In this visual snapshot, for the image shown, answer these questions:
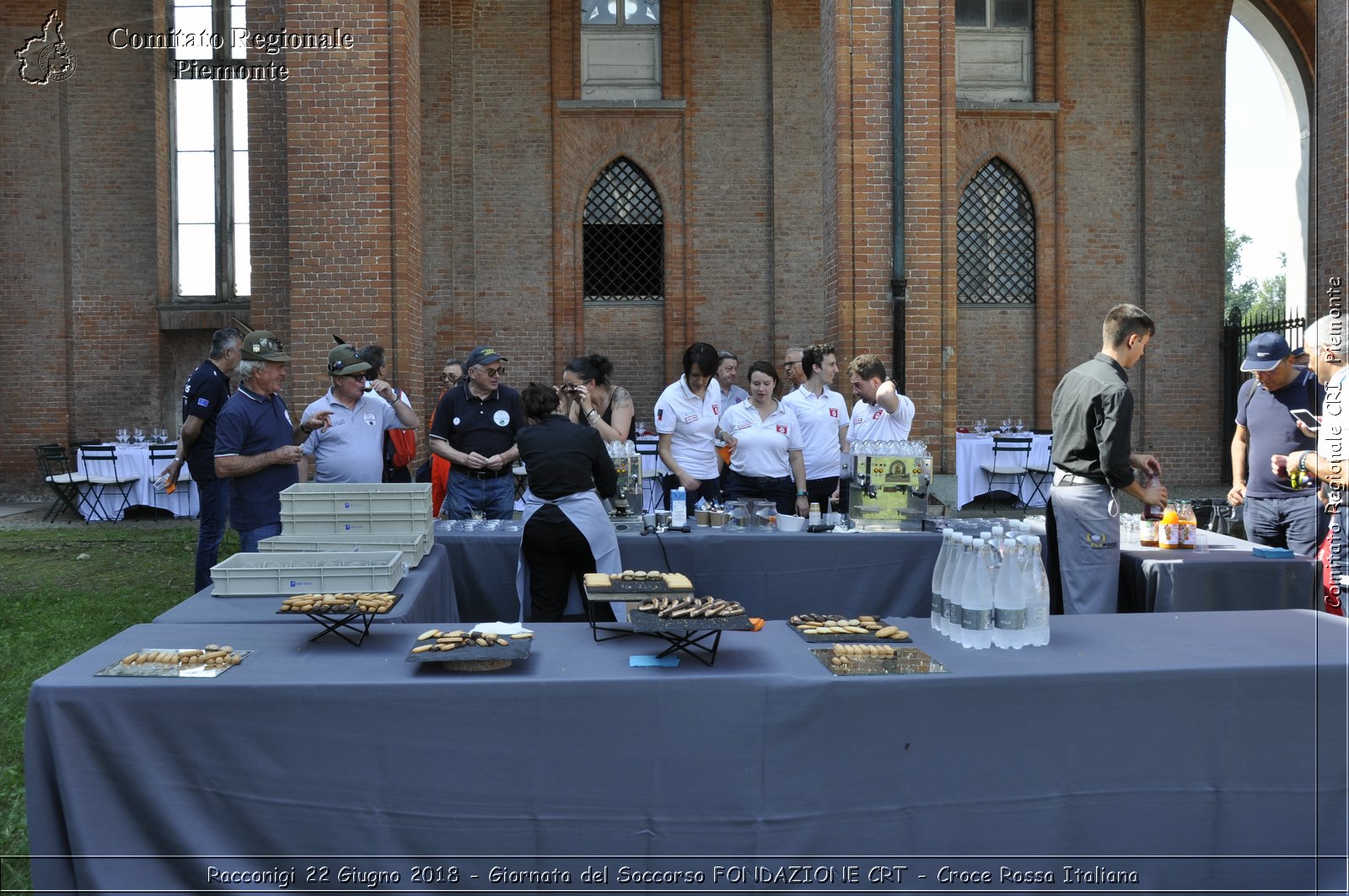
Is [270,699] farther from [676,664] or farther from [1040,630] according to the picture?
[1040,630]

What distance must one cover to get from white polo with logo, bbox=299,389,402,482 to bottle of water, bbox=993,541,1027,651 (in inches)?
153

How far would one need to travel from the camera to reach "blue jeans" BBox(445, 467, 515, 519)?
6.56m

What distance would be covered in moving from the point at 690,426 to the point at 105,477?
8714mm

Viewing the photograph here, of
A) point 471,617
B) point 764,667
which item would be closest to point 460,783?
point 764,667

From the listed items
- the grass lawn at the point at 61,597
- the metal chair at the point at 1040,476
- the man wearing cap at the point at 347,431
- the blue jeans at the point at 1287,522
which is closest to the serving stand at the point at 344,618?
the grass lawn at the point at 61,597

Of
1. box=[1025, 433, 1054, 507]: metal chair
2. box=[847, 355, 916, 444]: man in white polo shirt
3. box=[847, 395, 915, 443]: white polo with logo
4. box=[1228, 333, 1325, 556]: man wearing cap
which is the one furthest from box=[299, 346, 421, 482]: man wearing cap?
box=[1025, 433, 1054, 507]: metal chair

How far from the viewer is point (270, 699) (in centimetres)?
291

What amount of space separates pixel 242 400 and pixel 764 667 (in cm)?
369

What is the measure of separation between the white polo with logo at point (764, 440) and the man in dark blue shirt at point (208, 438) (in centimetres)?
317

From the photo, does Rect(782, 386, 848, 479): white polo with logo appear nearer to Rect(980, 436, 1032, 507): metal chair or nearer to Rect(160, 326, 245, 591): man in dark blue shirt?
Rect(160, 326, 245, 591): man in dark blue shirt

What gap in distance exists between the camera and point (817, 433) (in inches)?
280

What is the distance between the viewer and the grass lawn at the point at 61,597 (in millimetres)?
4367

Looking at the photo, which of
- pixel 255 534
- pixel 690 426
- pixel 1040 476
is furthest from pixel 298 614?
pixel 1040 476

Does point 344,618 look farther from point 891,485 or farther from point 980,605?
point 891,485
